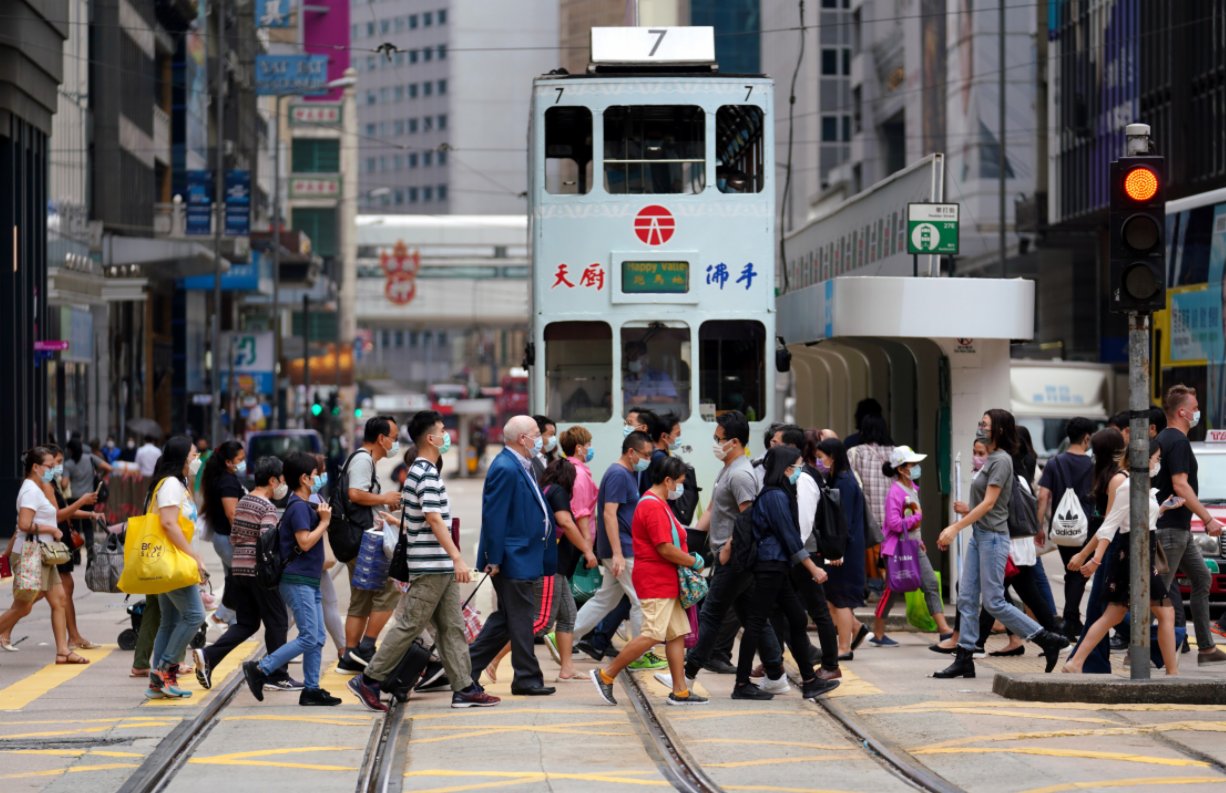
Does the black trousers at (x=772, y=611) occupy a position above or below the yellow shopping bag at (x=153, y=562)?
below

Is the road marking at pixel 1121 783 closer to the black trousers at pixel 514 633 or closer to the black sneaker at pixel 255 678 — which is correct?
the black trousers at pixel 514 633

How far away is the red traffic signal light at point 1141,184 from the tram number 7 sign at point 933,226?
6117mm

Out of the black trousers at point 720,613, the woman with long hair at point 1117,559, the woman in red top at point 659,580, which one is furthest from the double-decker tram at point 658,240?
the woman in red top at point 659,580

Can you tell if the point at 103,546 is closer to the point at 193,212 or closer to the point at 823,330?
the point at 823,330

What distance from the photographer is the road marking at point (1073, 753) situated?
10.1m

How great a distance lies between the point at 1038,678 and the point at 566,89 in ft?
29.4

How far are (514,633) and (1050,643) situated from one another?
11.1ft

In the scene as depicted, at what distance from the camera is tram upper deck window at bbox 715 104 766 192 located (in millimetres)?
19750

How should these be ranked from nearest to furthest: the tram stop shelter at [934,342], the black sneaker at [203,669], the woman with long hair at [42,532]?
the black sneaker at [203,669] < the woman with long hair at [42,532] < the tram stop shelter at [934,342]

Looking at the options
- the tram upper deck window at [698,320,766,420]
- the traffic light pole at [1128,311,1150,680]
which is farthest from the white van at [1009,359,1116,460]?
the traffic light pole at [1128,311,1150,680]

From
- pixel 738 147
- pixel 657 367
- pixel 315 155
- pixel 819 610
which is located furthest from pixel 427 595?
pixel 315 155

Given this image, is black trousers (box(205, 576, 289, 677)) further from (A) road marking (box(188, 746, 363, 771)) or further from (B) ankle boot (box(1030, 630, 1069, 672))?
(B) ankle boot (box(1030, 630, 1069, 672))

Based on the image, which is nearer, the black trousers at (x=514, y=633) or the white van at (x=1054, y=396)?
the black trousers at (x=514, y=633)

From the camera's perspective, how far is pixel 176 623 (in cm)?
1352
